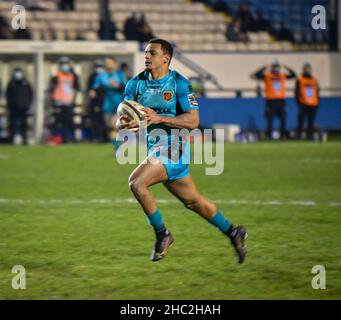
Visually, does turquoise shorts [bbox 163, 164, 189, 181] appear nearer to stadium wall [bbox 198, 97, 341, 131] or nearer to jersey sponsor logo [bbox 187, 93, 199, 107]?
jersey sponsor logo [bbox 187, 93, 199, 107]

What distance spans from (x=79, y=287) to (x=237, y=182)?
8.04 m

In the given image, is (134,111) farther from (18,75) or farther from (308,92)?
(308,92)

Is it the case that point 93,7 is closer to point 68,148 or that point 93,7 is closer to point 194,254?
point 68,148

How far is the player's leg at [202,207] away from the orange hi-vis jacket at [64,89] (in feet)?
52.5

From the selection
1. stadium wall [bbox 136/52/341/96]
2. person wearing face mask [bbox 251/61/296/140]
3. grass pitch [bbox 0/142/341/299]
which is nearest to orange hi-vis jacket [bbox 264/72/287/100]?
person wearing face mask [bbox 251/61/296/140]

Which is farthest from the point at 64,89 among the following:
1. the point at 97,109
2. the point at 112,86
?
the point at 112,86

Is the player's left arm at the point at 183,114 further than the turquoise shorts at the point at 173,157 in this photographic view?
No

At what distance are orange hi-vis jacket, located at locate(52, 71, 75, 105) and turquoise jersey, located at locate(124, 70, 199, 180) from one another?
15803 millimetres

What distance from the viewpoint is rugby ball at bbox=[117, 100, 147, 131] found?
24.0 ft

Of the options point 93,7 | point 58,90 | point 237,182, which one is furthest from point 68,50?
point 237,182

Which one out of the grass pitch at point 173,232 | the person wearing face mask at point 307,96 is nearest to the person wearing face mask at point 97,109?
the person wearing face mask at point 307,96

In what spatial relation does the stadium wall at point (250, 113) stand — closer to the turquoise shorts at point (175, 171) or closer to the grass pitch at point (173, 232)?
the grass pitch at point (173, 232)

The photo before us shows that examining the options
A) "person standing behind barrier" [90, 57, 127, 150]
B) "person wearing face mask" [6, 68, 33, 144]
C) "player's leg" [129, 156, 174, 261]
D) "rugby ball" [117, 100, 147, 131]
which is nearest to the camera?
"rugby ball" [117, 100, 147, 131]

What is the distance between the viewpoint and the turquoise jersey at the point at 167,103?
7.67 meters
